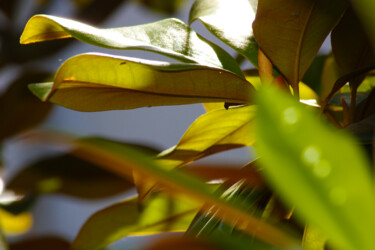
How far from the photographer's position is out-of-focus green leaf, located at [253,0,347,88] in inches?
15.5

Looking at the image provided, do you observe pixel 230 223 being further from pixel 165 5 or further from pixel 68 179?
pixel 165 5

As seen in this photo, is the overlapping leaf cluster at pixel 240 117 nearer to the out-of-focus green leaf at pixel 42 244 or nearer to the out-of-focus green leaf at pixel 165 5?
the out-of-focus green leaf at pixel 42 244

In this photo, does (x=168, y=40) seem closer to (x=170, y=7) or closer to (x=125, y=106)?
(x=125, y=106)

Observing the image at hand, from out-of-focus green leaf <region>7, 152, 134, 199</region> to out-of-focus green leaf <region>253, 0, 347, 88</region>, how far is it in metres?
0.44

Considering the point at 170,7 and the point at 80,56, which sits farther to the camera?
the point at 170,7

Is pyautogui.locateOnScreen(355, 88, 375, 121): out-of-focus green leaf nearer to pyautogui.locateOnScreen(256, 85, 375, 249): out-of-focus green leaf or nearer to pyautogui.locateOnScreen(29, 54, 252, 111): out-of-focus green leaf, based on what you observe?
pyautogui.locateOnScreen(29, 54, 252, 111): out-of-focus green leaf

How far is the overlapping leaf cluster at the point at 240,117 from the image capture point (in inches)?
4.5

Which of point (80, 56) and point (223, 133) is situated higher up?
point (80, 56)

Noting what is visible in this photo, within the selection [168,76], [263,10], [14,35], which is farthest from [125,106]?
[14,35]

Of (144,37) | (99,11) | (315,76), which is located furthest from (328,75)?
(99,11)

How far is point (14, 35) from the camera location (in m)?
1.08

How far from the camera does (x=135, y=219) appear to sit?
0.53 m

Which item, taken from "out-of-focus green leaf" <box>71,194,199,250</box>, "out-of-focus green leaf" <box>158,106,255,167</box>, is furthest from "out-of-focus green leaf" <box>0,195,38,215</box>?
"out-of-focus green leaf" <box>158,106,255,167</box>

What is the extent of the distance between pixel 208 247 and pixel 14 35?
1014 millimetres
